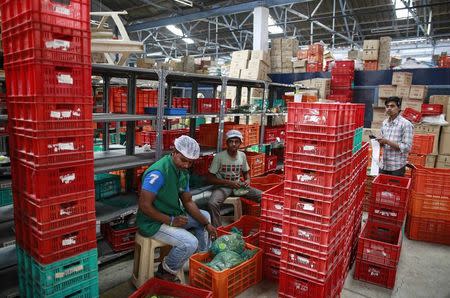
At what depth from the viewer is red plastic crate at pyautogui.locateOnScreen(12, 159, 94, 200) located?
2.43 metres

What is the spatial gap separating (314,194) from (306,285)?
0.87 m

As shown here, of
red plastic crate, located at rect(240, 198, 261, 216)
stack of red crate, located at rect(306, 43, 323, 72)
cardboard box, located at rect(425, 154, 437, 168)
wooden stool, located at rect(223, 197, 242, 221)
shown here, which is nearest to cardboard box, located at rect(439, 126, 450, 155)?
cardboard box, located at rect(425, 154, 437, 168)

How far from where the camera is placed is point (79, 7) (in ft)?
8.13

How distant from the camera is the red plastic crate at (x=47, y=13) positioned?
2.26 m

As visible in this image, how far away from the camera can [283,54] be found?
11.3m

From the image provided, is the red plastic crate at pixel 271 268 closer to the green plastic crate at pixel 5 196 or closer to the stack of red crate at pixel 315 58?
the green plastic crate at pixel 5 196

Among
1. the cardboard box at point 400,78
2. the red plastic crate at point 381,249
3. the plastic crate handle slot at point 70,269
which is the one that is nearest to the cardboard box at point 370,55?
the cardboard box at point 400,78

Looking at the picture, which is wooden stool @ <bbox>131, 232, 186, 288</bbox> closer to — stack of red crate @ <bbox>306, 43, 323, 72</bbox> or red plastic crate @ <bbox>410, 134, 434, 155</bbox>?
red plastic crate @ <bbox>410, 134, 434, 155</bbox>

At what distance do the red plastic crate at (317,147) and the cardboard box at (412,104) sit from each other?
656cm

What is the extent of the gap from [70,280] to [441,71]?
9.78 meters

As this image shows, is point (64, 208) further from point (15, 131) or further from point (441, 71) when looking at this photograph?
point (441, 71)

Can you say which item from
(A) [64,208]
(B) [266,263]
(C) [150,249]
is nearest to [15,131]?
(A) [64,208]

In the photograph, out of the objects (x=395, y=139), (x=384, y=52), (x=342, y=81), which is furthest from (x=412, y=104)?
(x=395, y=139)

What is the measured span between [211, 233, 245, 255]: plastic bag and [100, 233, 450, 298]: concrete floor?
45 centimetres
